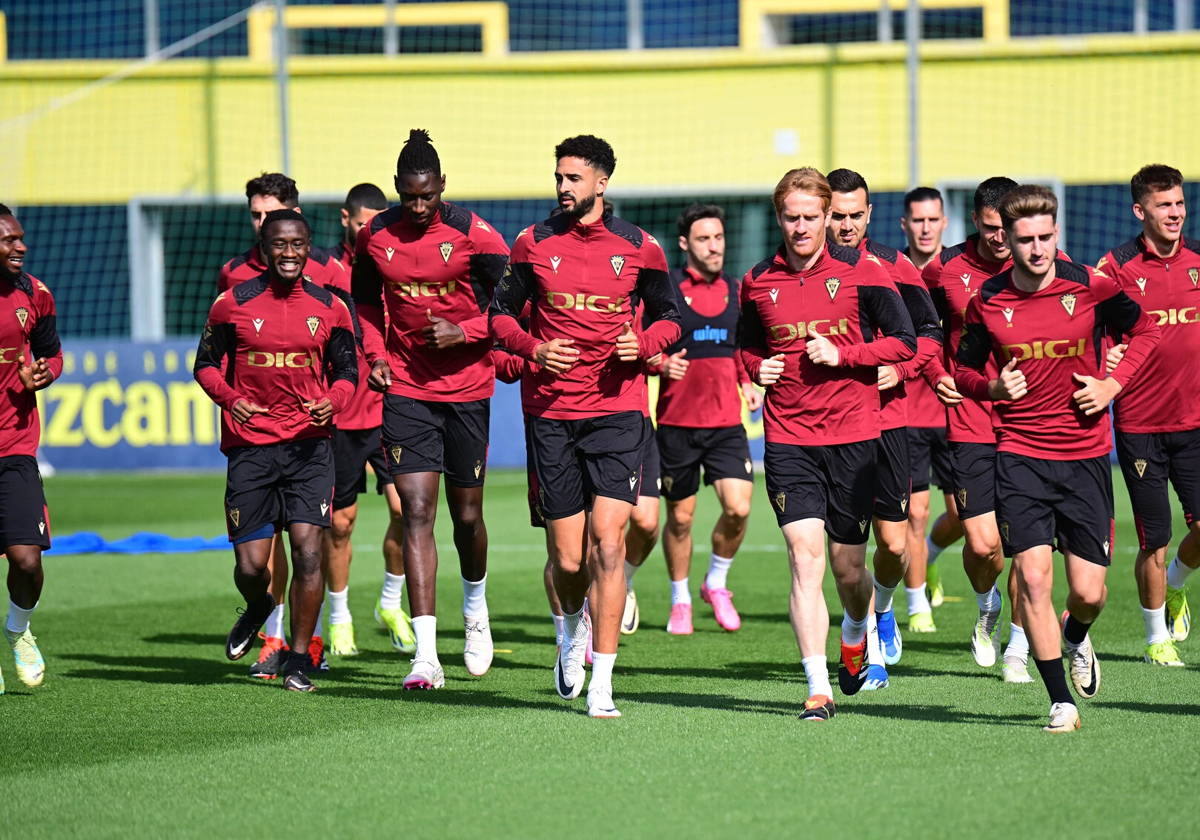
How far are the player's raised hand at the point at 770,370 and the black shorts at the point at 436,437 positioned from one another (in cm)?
175

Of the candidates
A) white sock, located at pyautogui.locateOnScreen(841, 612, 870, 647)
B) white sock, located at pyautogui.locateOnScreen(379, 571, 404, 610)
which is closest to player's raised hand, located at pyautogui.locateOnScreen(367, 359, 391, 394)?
white sock, located at pyautogui.locateOnScreen(379, 571, 404, 610)

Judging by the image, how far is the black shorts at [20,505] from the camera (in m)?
7.56

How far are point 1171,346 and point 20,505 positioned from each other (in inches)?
225

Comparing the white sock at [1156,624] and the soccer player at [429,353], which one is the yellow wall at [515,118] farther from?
the soccer player at [429,353]

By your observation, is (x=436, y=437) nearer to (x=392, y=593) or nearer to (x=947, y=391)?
(x=392, y=593)

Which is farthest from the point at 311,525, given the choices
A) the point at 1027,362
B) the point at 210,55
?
Answer: the point at 210,55

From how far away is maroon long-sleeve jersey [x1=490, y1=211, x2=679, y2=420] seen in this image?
693 centimetres

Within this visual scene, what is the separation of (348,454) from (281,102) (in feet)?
40.0

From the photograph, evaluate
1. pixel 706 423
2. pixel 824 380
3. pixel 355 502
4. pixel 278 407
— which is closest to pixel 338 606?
pixel 355 502

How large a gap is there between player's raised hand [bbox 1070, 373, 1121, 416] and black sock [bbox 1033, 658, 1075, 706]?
0.99 meters

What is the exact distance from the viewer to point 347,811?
16.6 ft

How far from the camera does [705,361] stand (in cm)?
1007

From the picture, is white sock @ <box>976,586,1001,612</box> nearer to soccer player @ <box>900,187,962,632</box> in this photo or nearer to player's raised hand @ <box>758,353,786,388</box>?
soccer player @ <box>900,187,962,632</box>

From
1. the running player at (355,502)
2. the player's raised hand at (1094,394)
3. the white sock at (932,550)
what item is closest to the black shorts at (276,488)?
the running player at (355,502)
